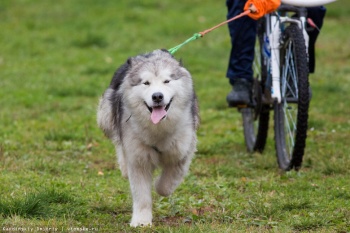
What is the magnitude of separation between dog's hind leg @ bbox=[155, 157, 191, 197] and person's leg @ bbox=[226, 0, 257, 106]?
5.39ft

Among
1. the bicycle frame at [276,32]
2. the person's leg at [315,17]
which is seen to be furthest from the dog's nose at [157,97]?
the person's leg at [315,17]

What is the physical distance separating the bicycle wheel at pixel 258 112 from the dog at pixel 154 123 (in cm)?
167

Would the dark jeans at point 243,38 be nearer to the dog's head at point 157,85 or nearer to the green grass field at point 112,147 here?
the green grass field at point 112,147

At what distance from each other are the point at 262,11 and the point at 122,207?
6.08 ft

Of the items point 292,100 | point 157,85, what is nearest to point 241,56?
point 292,100

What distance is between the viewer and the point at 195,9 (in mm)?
15766

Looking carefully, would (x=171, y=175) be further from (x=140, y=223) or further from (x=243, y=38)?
(x=243, y=38)

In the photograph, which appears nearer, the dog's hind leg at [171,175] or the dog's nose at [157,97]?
the dog's nose at [157,97]

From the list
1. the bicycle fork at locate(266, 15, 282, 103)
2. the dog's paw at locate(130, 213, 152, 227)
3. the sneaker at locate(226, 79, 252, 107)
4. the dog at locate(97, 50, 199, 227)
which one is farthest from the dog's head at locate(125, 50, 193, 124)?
the sneaker at locate(226, 79, 252, 107)

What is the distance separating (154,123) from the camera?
4.41 meters

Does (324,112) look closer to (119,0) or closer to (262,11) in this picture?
(262,11)

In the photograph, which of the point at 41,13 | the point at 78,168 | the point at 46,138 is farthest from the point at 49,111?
the point at 41,13

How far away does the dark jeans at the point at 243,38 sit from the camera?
6348mm

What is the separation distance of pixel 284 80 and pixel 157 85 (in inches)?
77.0
